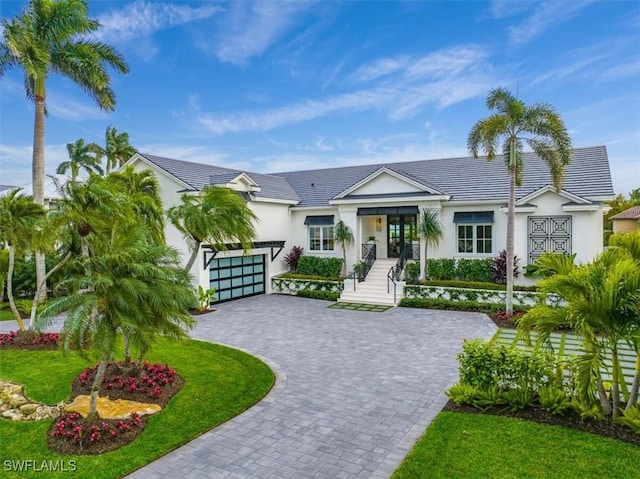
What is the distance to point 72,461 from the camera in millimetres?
6391

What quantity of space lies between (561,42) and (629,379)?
11.4 meters

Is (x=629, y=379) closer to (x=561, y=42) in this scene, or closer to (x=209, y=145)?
(x=561, y=42)

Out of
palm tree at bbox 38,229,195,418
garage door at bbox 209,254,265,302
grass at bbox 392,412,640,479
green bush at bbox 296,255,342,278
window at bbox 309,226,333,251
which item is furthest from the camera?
window at bbox 309,226,333,251

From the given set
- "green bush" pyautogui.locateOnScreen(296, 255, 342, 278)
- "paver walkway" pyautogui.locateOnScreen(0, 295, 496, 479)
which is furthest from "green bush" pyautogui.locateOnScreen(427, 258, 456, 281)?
"green bush" pyautogui.locateOnScreen(296, 255, 342, 278)

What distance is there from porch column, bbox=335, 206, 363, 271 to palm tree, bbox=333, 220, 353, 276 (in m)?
0.18

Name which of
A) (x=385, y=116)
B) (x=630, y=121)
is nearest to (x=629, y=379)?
(x=630, y=121)

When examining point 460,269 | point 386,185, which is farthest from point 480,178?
point 460,269

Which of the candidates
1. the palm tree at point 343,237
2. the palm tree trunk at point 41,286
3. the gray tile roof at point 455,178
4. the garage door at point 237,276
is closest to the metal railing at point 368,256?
the palm tree at point 343,237

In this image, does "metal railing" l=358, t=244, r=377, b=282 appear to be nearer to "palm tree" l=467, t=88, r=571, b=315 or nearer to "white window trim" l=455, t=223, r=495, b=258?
"white window trim" l=455, t=223, r=495, b=258

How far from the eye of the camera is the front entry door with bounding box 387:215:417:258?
25250mm

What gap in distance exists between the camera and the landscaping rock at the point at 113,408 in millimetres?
7973

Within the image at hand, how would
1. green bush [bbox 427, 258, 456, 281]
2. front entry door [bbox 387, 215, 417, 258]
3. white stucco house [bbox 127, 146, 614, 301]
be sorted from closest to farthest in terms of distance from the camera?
white stucco house [bbox 127, 146, 614, 301], green bush [bbox 427, 258, 456, 281], front entry door [bbox 387, 215, 417, 258]

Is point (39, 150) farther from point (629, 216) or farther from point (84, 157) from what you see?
point (629, 216)
